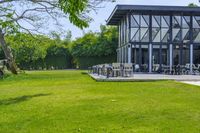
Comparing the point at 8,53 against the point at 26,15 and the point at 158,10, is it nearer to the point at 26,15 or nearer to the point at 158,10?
the point at 26,15

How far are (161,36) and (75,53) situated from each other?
19298mm

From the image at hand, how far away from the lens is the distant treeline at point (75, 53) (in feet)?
142

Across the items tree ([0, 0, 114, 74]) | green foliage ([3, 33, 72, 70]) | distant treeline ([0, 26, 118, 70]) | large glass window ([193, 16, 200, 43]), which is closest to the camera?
tree ([0, 0, 114, 74])

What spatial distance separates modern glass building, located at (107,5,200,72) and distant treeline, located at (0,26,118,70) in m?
12.0

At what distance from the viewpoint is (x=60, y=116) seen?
6.89 metres

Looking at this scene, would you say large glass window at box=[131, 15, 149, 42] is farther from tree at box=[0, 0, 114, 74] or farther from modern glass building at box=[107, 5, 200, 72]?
tree at box=[0, 0, 114, 74]

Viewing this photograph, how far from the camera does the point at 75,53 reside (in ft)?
A: 153

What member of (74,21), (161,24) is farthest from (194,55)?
(74,21)

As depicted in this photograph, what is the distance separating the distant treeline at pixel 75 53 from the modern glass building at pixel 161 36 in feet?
39.4

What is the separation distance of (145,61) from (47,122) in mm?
23169

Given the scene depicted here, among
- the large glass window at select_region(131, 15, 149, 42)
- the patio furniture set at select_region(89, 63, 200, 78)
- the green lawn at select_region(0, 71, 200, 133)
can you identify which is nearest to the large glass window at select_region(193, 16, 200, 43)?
the patio furniture set at select_region(89, 63, 200, 78)

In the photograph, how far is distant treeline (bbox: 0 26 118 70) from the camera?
4319 cm

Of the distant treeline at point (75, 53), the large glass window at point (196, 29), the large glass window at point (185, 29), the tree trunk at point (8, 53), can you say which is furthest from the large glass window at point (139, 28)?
the distant treeline at point (75, 53)

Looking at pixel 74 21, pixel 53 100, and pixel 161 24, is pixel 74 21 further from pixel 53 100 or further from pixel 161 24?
pixel 161 24
